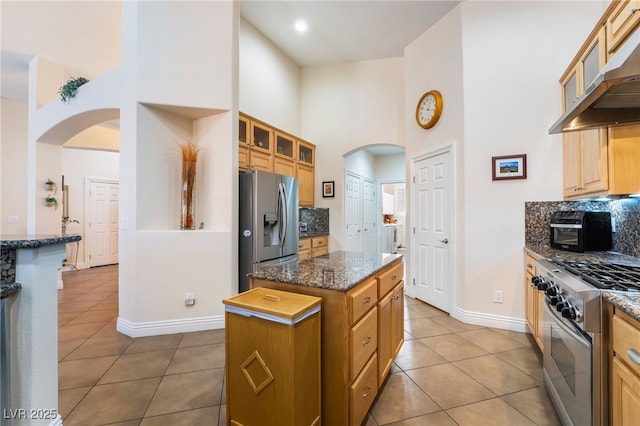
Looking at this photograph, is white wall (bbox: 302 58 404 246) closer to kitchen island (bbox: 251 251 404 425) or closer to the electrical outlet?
the electrical outlet

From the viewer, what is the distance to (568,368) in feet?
4.75

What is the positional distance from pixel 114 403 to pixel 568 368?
264cm

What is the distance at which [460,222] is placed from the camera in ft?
10.4

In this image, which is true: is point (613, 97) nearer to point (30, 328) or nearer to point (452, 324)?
point (452, 324)

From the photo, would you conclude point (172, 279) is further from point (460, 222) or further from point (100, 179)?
point (100, 179)

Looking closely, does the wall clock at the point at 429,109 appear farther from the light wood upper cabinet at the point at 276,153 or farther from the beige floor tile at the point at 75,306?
the beige floor tile at the point at 75,306

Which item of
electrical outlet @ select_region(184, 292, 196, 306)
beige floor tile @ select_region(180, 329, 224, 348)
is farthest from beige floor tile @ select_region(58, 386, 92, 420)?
electrical outlet @ select_region(184, 292, 196, 306)

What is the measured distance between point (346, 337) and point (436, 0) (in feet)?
Answer: 12.7

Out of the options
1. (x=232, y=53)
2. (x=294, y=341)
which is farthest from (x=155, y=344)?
(x=232, y=53)

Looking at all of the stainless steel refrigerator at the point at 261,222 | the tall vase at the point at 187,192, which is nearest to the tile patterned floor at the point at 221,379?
the stainless steel refrigerator at the point at 261,222

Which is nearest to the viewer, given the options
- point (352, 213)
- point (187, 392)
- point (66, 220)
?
point (187, 392)

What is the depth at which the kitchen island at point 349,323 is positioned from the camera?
4.50 feet

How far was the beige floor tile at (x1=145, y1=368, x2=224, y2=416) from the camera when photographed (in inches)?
68.8

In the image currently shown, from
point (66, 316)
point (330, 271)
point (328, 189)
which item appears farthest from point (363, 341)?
point (328, 189)
